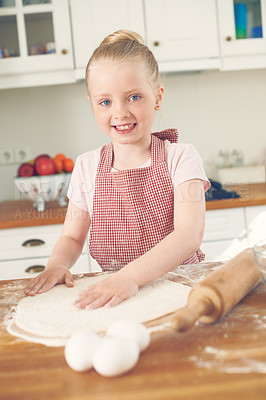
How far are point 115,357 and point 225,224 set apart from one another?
59.1 inches

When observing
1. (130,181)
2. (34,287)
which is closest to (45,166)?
(130,181)

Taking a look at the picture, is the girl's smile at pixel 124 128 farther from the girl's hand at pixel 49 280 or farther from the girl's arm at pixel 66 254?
the girl's hand at pixel 49 280

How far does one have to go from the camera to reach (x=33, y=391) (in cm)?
53

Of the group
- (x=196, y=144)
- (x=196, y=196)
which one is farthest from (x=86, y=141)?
(x=196, y=196)

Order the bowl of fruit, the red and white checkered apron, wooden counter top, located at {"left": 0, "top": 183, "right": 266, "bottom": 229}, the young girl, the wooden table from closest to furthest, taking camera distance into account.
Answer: the wooden table
the young girl
the red and white checkered apron
wooden counter top, located at {"left": 0, "top": 183, "right": 266, "bottom": 229}
the bowl of fruit

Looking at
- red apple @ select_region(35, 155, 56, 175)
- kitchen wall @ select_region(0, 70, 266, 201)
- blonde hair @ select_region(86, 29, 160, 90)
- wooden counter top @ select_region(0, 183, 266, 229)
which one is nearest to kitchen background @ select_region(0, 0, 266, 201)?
kitchen wall @ select_region(0, 70, 266, 201)

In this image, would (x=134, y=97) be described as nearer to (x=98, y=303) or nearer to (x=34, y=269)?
(x=98, y=303)

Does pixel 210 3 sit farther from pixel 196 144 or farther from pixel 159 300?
pixel 159 300

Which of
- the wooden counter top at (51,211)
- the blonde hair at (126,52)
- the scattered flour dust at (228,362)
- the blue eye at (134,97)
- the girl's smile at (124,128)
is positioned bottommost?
the wooden counter top at (51,211)

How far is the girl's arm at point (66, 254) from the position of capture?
0.92 m

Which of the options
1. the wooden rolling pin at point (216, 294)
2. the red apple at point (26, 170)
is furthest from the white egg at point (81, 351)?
the red apple at point (26, 170)

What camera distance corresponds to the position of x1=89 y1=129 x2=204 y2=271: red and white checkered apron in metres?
1.18

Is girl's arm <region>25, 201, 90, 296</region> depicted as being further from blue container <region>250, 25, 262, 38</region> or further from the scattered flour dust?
blue container <region>250, 25, 262, 38</region>

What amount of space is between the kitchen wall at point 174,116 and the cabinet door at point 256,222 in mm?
573
